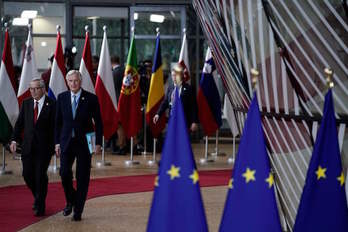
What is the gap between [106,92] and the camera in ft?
47.6

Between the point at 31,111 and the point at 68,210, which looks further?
the point at 31,111

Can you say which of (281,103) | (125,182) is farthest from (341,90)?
(125,182)

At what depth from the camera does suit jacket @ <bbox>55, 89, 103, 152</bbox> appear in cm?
909

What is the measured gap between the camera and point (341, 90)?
5.71 metres

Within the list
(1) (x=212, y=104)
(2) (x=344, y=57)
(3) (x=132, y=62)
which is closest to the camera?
(2) (x=344, y=57)

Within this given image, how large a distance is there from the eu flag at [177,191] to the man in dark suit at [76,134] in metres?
4.50

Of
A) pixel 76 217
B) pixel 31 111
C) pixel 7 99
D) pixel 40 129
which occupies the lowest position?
pixel 76 217

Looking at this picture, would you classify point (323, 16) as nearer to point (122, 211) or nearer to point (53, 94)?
point (122, 211)

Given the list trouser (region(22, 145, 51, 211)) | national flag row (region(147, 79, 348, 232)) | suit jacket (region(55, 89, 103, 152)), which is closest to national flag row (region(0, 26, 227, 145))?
trouser (region(22, 145, 51, 211))

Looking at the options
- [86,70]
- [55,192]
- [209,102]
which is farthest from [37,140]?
[209,102]

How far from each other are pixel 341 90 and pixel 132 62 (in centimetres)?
931

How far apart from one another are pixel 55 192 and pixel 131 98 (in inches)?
149

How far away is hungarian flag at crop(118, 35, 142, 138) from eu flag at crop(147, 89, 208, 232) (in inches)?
401

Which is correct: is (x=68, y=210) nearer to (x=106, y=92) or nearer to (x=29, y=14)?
(x=106, y=92)
